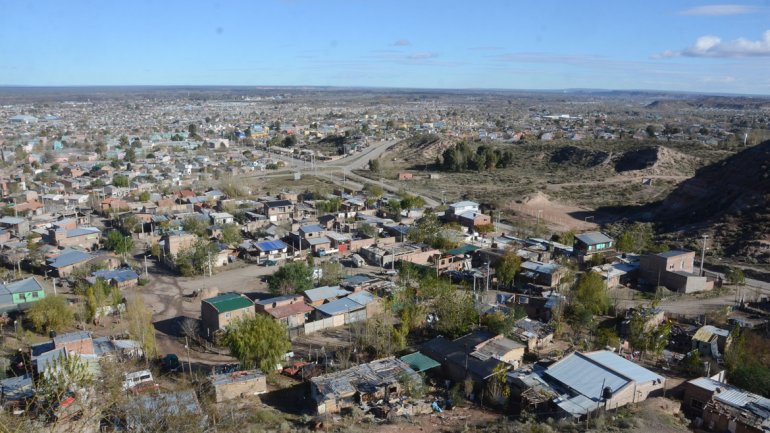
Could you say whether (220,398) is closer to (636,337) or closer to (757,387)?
(636,337)

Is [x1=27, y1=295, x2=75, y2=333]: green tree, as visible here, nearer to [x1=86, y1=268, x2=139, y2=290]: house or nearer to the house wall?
[x1=86, y1=268, x2=139, y2=290]: house

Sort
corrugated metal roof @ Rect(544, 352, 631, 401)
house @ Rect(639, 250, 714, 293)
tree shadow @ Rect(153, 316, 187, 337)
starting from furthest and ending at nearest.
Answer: house @ Rect(639, 250, 714, 293) → tree shadow @ Rect(153, 316, 187, 337) → corrugated metal roof @ Rect(544, 352, 631, 401)

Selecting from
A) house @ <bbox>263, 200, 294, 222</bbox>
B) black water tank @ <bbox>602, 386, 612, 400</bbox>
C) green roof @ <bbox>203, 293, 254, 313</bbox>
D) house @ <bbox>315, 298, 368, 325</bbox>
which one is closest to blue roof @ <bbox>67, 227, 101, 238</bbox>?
house @ <bbox>263, 200, 294, 222</bbox>

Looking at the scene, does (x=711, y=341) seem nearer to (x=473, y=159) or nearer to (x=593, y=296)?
(x=593, y=296)

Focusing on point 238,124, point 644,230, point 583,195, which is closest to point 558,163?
point 583,195

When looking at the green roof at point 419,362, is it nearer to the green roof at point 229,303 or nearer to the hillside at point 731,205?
the green roof at point 229,303
